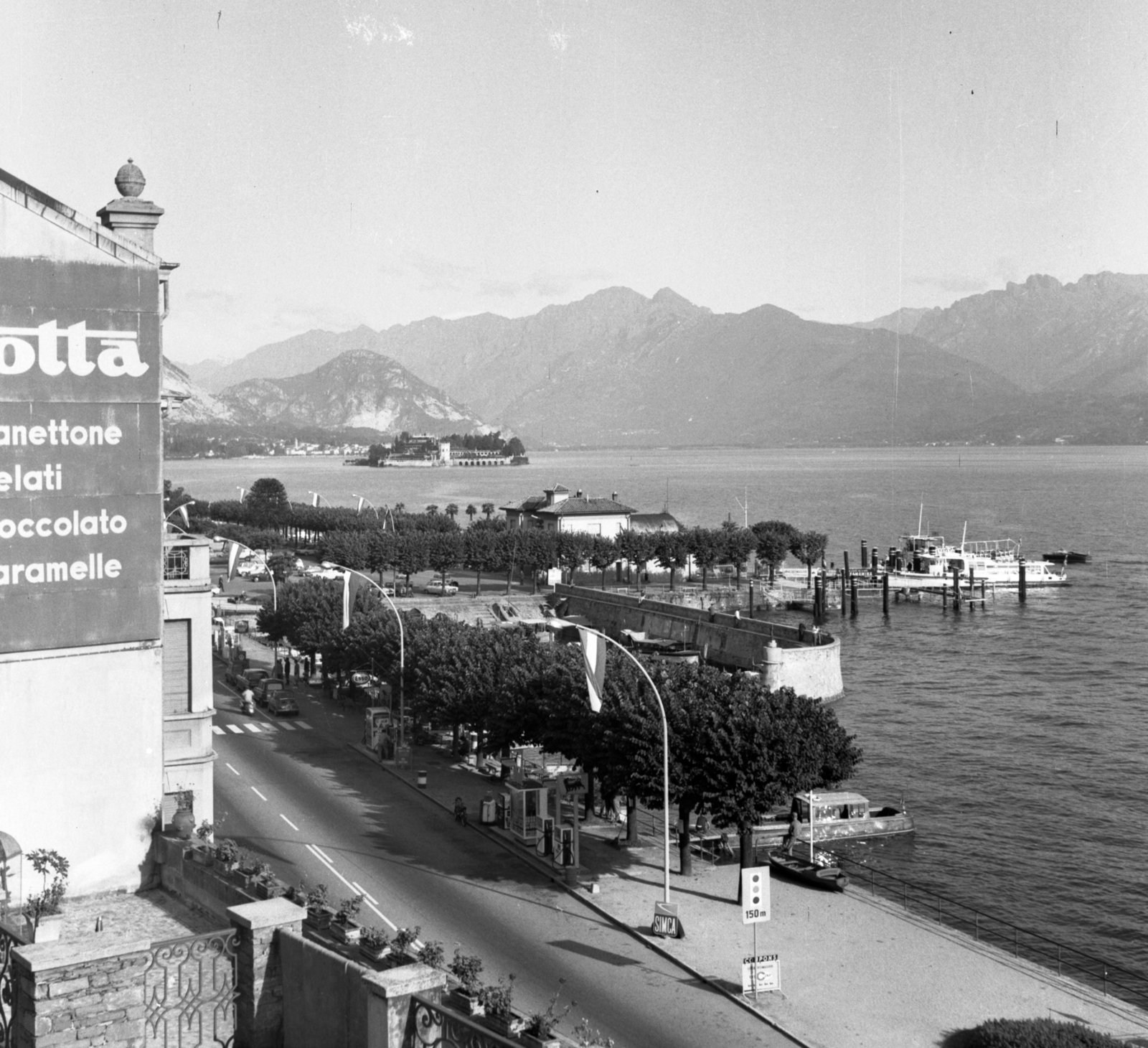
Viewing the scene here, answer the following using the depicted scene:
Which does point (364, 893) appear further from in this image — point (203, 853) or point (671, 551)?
point (671, 551)

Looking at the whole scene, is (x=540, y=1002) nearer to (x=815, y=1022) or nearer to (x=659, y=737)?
(x=815, y=1022)

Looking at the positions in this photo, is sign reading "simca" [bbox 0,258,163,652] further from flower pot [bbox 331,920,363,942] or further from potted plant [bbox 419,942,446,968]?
flower pot [bbox 331,920,363,942]

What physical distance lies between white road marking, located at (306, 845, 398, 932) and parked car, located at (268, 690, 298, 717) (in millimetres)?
22065

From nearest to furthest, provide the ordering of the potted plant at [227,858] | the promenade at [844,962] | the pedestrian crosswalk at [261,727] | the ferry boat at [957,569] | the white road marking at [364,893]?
the potted plant at [227,858], the promenade at [844,962], the white road marking at [364,893], the pedestrian crosswalk at [261,727], the ferry boat at [957,569]

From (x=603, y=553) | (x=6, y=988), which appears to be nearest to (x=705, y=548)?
(x=603, y=553)

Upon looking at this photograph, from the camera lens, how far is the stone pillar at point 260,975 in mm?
15141

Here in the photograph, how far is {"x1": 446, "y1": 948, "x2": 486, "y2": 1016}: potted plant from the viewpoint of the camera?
14.4 m

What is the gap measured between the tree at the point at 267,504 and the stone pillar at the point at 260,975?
15053cm

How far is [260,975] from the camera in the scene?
15.2 metres

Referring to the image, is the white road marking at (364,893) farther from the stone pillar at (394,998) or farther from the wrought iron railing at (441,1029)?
the wrought iron railing at (441,1029)

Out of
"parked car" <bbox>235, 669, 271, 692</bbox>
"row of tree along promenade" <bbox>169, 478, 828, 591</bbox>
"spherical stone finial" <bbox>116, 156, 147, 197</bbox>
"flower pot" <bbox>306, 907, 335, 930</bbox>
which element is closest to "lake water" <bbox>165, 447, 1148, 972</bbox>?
"row of tree along promenade" <bbox>169, 478, 828, 591</bbox>

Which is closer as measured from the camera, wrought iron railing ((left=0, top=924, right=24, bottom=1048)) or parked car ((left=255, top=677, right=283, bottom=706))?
wrought iron railing ((left=0, top=924, right=24, bottom=1048))

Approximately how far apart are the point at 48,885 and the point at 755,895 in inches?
566

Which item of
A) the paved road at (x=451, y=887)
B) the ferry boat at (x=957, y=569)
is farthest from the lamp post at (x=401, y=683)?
the ferry boat at (x=957, y=569)
